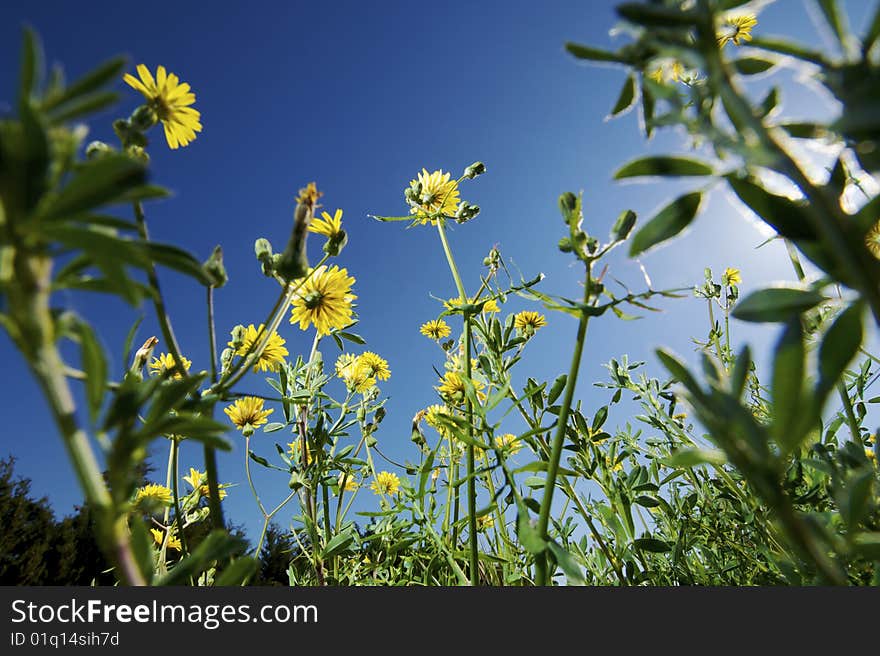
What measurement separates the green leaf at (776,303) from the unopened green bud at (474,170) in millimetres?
1097

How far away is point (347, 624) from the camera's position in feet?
1.18

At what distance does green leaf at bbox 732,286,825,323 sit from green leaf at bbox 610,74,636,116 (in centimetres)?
15

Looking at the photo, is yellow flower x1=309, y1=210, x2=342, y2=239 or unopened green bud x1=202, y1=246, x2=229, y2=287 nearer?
unopened green bud x1=202, y1=246, x2=229, y2=287

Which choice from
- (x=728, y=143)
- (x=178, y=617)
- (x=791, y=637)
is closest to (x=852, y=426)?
(x=791, y=637)

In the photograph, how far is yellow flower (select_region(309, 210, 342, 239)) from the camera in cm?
81

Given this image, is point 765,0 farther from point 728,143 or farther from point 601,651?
point 601,651

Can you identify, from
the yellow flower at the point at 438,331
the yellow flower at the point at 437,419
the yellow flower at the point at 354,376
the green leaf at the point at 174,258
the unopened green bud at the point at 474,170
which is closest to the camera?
the green leaf at the point at 174,258

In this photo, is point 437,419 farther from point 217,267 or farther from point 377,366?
point 377,366

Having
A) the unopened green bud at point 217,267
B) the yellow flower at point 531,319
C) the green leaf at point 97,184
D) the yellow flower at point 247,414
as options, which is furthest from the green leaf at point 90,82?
the yellow flower at point 531,319

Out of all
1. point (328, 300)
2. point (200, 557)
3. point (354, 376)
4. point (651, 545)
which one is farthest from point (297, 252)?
point (354, 376)

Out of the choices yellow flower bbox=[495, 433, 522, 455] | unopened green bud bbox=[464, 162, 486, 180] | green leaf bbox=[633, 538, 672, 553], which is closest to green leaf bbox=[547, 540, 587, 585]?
Result: yellow flower bbox=[495, 433, 522, 455]

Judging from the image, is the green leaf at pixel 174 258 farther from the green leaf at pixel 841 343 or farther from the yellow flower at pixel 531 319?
the yellow flower at pixel 531 319

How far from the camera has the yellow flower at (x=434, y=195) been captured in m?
1.13

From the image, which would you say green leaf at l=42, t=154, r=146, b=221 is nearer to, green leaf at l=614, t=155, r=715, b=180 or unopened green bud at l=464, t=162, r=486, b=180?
green leaf at l=614, t=155, r=715, b=180
